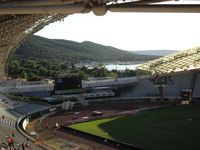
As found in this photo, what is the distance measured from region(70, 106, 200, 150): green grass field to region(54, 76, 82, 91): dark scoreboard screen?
17.0 m

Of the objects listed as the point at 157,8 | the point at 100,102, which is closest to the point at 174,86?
the point at 100,102

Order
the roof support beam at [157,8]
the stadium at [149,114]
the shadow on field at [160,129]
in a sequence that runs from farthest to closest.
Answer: the stadium at [149,114] < the shadow on field at [160,129] < the roof support beam at [157,8]

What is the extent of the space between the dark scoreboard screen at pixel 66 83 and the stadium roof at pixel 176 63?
14533 millimetres

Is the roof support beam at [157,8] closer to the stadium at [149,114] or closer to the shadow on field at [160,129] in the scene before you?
the shadow on field at [160,129]

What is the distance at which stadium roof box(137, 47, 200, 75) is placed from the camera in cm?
6906

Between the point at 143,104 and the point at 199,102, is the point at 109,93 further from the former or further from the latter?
the point at 199,102

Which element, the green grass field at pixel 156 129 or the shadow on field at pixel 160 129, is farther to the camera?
the green grass field at pixel 156 129

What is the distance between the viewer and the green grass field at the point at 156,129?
1460 inches

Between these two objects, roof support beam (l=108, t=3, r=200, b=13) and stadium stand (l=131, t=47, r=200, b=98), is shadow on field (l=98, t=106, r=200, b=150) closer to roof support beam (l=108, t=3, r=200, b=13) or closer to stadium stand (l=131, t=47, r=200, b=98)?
stadium stand (l=131, t=47, r=200, b=98)

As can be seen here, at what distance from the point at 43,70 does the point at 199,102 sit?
6738 cm

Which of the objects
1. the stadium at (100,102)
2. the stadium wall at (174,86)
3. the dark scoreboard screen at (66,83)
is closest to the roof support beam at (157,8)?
the stadium at (100,102)

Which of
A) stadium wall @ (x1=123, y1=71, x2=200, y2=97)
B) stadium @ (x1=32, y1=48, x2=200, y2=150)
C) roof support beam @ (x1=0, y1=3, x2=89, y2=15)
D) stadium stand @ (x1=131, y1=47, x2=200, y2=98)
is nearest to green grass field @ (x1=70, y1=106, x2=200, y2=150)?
stadium @ (x1=32, y1=48, x2=200, y2=150)

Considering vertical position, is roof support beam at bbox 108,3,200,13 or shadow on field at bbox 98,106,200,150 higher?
roof support beam at bbox 108,3,200,13

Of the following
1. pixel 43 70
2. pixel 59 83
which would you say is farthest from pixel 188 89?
pixel 43 70
